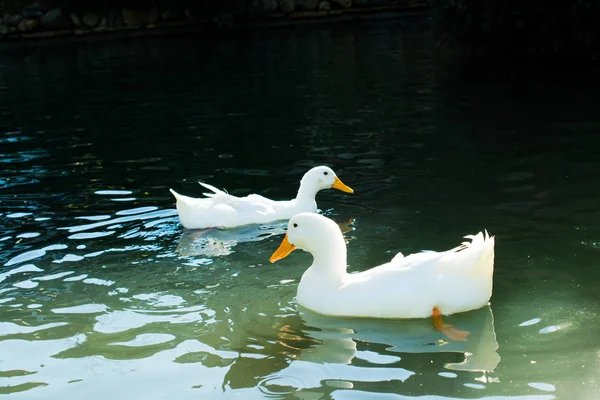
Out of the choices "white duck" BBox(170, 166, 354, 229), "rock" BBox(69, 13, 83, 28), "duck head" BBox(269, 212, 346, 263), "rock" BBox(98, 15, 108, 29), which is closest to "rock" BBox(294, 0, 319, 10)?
"rock" BBox(98, 15, 108, 29)

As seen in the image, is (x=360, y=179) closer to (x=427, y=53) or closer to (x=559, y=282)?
(x=559, y=282)

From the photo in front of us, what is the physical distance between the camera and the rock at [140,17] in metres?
26.0

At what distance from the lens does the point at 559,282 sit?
18.5 ft

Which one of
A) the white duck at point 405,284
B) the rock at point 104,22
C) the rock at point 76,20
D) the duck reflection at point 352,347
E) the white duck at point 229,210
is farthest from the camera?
the rock at point 104,22

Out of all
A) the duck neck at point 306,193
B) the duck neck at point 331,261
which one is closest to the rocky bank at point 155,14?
the duck neck at point 306,193

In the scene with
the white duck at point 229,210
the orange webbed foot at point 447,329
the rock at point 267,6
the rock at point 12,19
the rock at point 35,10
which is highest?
the rock at point 35,10

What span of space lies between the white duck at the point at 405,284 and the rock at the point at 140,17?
72.3 ft

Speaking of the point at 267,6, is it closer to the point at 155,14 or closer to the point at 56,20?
the point at 155,14

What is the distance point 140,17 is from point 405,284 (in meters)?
22.7

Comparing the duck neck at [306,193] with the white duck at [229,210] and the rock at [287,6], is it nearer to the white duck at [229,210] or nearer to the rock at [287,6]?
the white duck at [229,210]

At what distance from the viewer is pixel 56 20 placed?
2538 cm

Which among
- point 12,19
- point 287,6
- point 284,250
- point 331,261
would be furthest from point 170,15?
point 331,261

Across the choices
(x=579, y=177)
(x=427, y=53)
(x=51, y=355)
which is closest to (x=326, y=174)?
(x=579, y=177)

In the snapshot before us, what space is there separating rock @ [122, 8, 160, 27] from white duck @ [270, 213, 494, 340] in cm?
2204
